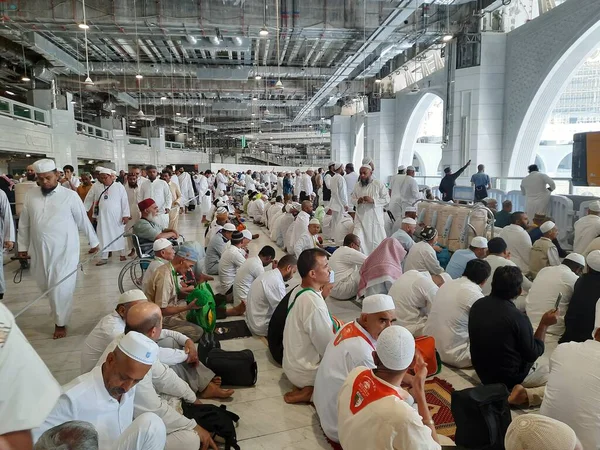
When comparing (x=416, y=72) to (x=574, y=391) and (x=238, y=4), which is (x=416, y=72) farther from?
(x=574, y=391)

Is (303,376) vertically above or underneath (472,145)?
underneath

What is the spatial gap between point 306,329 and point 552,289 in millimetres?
2368

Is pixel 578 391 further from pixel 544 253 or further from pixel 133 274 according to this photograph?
pixel 133 274

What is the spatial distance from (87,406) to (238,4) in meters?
9.00

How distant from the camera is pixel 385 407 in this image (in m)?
1.55

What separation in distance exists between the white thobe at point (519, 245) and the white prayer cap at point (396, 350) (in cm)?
452

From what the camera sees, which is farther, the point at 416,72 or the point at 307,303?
the point at 416,72

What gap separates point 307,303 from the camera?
113 inches

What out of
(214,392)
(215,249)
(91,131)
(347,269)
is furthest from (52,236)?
(91,131)

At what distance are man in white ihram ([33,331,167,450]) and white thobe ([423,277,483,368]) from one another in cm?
245

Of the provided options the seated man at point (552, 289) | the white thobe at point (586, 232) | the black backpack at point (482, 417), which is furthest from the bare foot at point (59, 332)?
the white thobe at point (586, 232)

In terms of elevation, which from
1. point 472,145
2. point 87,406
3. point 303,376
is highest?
point 472,145

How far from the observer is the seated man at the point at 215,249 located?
5.94m

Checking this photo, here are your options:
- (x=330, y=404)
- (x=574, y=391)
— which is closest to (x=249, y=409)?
(x=330, y=404)
